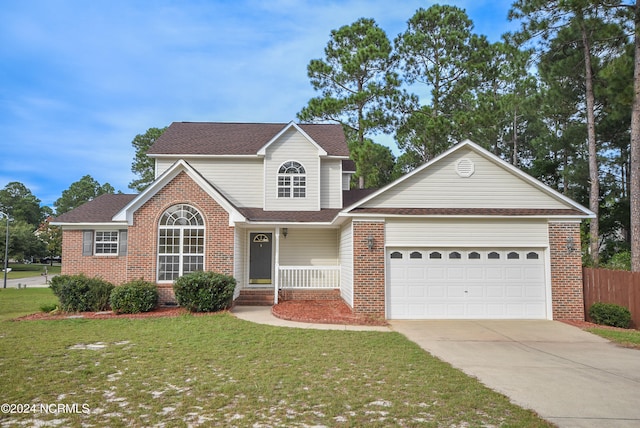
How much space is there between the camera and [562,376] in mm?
6574

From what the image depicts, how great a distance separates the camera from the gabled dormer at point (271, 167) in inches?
655

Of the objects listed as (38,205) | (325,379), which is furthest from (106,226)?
(38,205)

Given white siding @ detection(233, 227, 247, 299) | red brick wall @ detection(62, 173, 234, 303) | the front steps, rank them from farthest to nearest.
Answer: the front steps, white siding @ detection(233, 227, 247, 299), red brick wall @ detection(62, 173, 234, 303)

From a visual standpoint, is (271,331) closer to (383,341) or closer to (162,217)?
(383,341)

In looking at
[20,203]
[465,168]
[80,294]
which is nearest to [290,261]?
[80,294]

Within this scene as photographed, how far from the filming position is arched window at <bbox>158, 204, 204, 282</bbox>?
13758 millimetres

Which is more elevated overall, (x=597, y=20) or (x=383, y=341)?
(x=597, y=20)

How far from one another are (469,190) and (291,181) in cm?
726

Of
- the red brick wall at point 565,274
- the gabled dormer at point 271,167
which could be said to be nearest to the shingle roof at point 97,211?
the gabled dormer at point 271,167

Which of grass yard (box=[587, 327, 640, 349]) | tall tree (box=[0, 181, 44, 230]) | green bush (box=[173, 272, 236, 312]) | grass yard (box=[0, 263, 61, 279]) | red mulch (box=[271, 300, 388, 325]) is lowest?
grass yard (box=[0, 263, 61, 279])

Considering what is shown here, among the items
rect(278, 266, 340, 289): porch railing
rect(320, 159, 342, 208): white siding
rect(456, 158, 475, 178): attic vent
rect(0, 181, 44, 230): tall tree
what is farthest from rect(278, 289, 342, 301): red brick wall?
rect(0, 181, 44, 230): tall tree

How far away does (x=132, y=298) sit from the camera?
12500 mm

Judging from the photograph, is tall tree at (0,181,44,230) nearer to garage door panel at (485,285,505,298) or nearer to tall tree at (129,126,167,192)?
tall tree at (129,126,167,192)

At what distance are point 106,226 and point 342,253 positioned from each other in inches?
411
